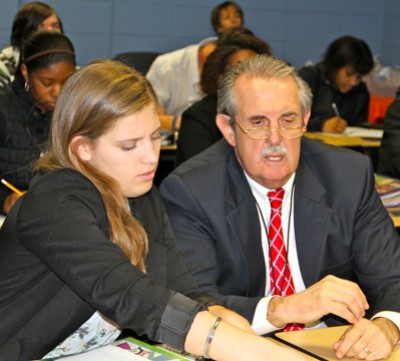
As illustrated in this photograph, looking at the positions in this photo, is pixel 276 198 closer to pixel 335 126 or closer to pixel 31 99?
pixel 31 99

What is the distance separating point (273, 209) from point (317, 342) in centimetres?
70

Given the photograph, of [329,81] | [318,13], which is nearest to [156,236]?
[329,81]

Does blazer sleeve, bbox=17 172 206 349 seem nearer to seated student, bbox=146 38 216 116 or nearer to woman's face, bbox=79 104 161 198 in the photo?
woman's face, bbox=79 104 161 198

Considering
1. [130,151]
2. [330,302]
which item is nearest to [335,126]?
[330,302]

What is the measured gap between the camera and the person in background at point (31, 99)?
3.63m

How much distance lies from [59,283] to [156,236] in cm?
34

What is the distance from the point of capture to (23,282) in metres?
1.93

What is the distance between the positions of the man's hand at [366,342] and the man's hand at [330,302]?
0.04m

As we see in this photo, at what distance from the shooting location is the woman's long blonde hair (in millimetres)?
1939

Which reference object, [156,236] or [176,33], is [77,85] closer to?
[156,236]

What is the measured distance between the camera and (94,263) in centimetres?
174

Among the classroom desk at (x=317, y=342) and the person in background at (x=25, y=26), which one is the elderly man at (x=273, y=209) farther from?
the person in background at (x=25, y=26)

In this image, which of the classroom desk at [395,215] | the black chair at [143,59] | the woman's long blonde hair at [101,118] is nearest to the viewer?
the woman's long blonde hair at [101,118]

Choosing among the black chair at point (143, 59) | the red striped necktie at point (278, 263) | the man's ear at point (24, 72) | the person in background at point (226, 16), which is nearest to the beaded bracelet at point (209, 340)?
the red striped necktie at point (278, 263)
